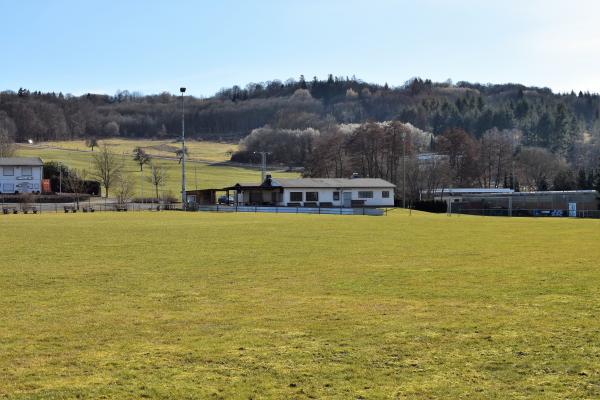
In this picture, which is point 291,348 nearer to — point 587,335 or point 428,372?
point 428,372

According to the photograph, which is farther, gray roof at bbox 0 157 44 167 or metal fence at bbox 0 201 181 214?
gray roof at bbox 0 157 44 167

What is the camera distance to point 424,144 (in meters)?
144

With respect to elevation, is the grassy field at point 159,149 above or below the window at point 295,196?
above

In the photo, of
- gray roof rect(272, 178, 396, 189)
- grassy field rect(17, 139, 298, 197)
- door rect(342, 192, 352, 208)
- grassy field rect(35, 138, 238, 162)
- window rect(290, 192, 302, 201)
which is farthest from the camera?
grassy field rect(35, 138, 238, 162)

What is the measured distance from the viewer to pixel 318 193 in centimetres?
8369

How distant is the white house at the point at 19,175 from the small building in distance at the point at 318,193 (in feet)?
112

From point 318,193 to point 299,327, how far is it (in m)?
72.9

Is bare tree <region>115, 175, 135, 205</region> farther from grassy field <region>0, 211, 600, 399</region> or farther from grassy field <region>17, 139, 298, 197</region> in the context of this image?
grassy field <region>0, 211, 600, 399</region>

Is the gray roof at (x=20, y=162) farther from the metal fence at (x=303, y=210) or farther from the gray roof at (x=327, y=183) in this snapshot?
the gray roof at (x=327, y=183)

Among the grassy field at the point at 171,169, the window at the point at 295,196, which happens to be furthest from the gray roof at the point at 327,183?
the grassy field at the point at 171,169

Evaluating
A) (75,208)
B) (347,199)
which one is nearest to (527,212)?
(347,199)

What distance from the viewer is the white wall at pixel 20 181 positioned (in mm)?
99000

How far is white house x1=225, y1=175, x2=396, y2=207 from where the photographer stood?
82812 millimetres

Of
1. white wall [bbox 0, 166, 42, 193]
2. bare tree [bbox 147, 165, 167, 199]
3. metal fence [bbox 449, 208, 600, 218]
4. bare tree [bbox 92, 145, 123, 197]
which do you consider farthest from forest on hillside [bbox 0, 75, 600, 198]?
white wall [bbox 0, 166, 42, 193]
